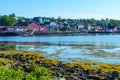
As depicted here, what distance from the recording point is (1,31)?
546 feet

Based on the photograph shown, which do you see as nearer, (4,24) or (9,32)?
(9,32)

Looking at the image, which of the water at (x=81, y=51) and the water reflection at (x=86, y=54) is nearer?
A: the water reflection at (x=86, y=54)

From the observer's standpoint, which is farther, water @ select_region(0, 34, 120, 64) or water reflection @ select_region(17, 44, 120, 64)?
water @ select_region(0, 34, 120, 64)

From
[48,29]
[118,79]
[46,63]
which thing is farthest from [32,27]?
[118,79]

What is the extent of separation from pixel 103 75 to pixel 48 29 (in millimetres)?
167307

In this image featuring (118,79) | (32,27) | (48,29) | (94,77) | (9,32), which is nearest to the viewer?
(118,79)

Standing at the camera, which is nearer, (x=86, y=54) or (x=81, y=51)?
(x=86, y=54)

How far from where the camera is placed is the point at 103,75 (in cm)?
2830

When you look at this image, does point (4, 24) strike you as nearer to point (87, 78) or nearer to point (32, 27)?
point (32, 27)

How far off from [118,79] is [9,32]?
136953mm

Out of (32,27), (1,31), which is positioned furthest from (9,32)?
(32,27)

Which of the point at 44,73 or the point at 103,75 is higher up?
the point at 44,73

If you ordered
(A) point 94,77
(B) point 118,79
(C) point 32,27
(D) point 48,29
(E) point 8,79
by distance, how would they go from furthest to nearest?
(D) point 48,29
(C) point 32,27
(A) point 94,77
(B) point 118,79
(E) point 8,79

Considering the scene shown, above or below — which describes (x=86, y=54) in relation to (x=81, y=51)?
above
